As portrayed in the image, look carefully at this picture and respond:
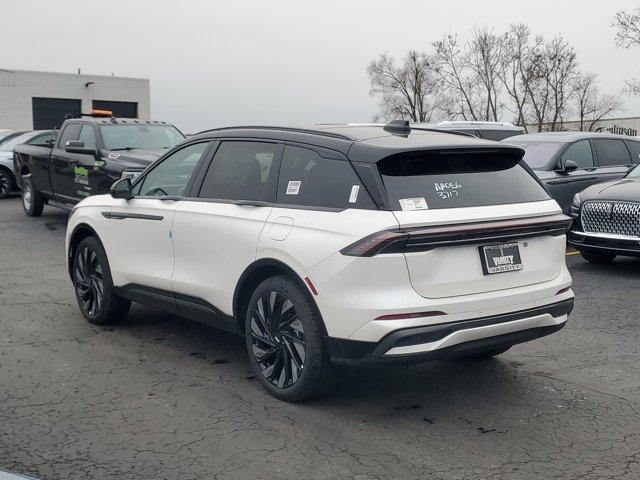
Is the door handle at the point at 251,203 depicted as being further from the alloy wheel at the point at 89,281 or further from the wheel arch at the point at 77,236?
the wheel arch at the point at 77,236

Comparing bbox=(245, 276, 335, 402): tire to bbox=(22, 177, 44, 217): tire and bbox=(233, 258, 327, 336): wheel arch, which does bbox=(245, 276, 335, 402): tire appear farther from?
bbox=(22, 177, 44, 217): tire

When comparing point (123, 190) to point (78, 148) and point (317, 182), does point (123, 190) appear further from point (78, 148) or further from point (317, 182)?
point (78, 148)

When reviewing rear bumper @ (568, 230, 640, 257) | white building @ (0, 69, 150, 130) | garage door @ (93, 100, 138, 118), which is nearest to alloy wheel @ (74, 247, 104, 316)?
rear bumper @ (568, 230, 640, 257)

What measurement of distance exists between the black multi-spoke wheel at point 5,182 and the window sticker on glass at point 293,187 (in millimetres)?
16921

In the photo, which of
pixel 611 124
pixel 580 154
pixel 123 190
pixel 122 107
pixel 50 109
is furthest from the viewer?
pixel 611 124

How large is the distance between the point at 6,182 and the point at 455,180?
17.8m

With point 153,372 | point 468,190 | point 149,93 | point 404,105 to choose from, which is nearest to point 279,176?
point 468,190

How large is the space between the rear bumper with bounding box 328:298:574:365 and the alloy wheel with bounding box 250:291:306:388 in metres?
0.33

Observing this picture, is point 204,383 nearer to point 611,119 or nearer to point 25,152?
point 25,152

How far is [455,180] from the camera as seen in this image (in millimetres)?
4867

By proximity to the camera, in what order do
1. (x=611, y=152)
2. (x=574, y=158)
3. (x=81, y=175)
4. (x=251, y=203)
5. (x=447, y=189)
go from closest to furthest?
(x=447, y=189) → (x=251, y=203) → (x=574, y=158) → (x=81, y=175) → (x=611, y=152)

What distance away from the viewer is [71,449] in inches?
169

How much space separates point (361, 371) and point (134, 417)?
5.45 feet

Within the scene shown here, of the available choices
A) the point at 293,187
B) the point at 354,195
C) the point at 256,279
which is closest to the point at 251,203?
the point at 293,187
